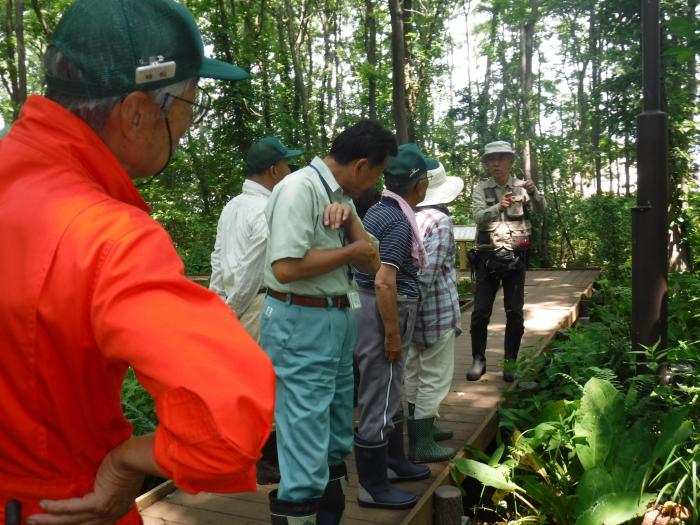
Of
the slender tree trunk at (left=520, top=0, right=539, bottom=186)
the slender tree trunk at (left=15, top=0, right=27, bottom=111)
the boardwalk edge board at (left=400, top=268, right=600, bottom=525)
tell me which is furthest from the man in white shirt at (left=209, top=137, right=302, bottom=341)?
the slender tree trunk at (left=520, top=0, right=539, bottom=186)

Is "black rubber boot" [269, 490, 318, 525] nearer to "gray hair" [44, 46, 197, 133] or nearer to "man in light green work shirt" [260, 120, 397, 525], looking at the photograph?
"man in light green work shirt" [260, 120, 397, 525]

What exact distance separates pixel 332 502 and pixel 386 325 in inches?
38.6

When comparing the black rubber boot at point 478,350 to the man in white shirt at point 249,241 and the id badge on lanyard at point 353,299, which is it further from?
the id badge on lanyard at point 353,299

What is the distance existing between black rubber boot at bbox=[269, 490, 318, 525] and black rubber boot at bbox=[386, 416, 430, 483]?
1.25m

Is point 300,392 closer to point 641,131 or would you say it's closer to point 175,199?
point 641,131

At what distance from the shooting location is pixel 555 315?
8.66 meters

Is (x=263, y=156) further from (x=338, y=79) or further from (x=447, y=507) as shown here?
(x=338, y=79)

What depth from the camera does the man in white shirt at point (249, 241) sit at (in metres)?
3.83

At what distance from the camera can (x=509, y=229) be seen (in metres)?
5.59

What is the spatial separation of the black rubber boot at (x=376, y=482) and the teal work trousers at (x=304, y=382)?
0.73 meters

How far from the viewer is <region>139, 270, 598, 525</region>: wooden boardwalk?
3.40m

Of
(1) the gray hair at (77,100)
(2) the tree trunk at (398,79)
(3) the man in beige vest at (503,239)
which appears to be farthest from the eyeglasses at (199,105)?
(2) the tree trunk at (398,79)

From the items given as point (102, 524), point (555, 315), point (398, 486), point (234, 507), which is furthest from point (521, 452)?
point (555, 315)

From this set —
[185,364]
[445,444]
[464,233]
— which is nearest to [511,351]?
[445,444]
